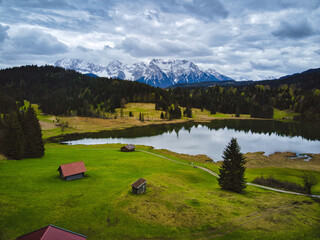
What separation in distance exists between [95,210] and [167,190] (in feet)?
48.5

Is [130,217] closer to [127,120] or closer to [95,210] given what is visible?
[95,210]

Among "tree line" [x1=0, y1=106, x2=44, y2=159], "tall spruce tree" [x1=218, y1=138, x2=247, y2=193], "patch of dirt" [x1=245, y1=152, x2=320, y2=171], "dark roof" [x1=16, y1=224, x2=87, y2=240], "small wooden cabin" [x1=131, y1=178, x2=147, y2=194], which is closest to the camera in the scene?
"dark roof" [x1=16, y1=224, x2=87, y2=240]

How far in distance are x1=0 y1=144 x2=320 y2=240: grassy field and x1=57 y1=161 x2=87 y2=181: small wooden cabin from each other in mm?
1381

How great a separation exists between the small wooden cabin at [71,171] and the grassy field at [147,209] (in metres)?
1.38

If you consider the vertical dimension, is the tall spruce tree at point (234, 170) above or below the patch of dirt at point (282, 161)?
above

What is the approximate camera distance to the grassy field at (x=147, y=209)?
2459 centimetres

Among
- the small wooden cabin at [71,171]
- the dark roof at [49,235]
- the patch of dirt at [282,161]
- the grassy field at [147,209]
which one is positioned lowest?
the patch of dirt at [282,161]

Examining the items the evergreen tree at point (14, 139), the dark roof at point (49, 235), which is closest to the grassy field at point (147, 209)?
the dark roof at point (49, 235)

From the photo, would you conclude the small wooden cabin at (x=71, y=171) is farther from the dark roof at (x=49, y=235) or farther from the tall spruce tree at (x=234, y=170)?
the tall spruce tree at (x=234, y=170)

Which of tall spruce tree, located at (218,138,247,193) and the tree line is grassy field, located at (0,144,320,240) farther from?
the tree line

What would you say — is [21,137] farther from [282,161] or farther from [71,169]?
[282,161]

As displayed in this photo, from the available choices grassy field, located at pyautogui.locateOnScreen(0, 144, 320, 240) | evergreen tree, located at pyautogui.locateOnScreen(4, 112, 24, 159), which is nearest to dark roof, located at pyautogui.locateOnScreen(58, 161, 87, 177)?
grassy field, located at pyautogui.locateOnScreen(0, 144, 320, 240)

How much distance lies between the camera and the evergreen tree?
57.3 meters

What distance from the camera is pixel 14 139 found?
188 ft
